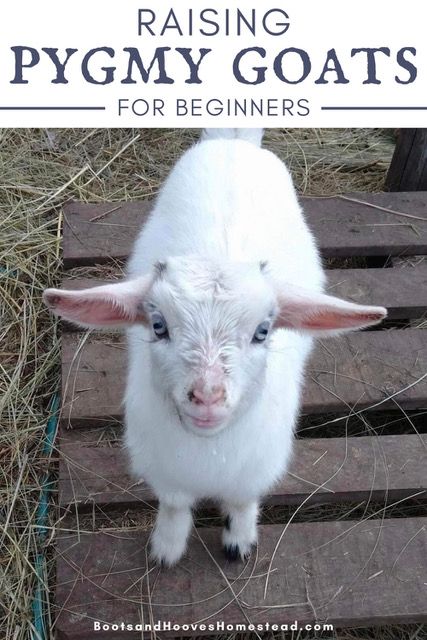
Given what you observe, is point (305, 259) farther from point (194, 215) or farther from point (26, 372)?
point (26, 372)

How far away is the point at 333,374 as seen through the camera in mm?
2885

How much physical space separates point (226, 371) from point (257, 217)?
1.02 meters

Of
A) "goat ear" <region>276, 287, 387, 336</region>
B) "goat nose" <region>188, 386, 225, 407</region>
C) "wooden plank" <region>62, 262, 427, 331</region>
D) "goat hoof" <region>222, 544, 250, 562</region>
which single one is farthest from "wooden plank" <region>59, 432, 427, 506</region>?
"goat nose" <region>188, 386, 225, 407</region>

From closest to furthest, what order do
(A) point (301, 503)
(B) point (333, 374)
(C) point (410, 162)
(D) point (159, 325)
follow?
1. (D) point (159, 325)
2. (A) point (301, 503)
3. (B) point (333, 374)
4. (C) point (410, 162)

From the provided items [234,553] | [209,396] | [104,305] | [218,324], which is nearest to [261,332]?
[218,324]

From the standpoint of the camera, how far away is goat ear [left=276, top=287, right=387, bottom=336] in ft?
5.74

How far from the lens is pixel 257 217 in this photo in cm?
246

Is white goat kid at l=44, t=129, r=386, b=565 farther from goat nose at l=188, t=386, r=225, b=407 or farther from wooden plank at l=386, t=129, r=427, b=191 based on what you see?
wooden plank at l=386, t=129, r=427, b=191

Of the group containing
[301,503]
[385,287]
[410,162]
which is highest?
[410,162]

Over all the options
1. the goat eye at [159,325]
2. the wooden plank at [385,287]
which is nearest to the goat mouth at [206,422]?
the goat eye at [159,325]

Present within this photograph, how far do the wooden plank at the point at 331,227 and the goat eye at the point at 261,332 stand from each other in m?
1.64

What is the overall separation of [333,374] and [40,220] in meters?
1.70

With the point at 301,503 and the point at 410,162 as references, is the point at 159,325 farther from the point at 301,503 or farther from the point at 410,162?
the point at 410,162

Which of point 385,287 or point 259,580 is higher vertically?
point 385,287
